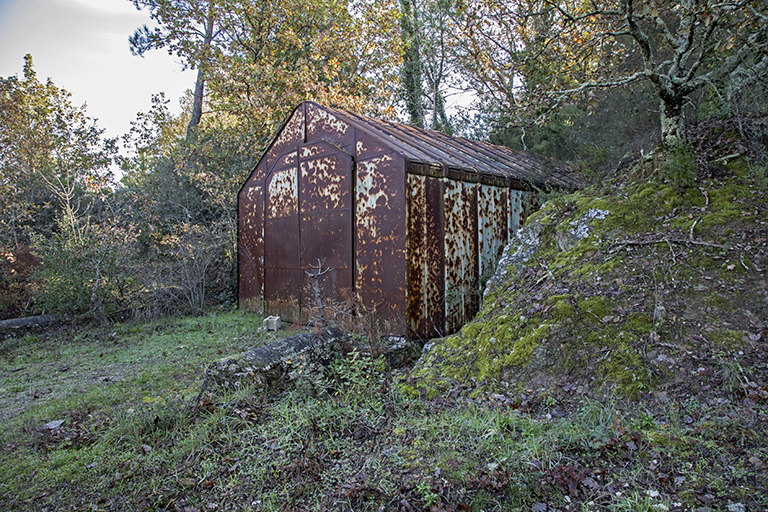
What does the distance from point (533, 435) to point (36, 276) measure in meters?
10.0

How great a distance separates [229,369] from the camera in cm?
447

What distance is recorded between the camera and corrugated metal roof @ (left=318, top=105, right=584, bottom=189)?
6.95 metres

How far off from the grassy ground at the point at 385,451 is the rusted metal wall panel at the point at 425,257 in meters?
1.74

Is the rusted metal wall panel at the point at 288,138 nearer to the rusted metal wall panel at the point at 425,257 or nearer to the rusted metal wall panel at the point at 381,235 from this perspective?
the rusted metal wall panel at the point at 381,235

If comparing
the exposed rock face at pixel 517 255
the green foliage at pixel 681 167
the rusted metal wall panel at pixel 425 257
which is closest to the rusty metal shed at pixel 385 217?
the rusted metal wall panel at pixel 425 257

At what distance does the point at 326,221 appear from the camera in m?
7.66

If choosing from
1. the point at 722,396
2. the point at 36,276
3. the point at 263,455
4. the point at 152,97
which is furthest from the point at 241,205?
the point at 152,97

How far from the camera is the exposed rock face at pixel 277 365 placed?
443cm

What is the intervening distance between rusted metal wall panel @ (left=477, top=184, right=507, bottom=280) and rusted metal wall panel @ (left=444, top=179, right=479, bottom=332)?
13 cm

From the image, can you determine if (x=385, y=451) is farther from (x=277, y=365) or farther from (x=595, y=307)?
(x=595, y=307)

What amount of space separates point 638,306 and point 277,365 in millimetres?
3829

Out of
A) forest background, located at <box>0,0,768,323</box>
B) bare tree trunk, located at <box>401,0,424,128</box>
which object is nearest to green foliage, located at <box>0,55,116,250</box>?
forest background, located at <box>0,0,768,323</box>

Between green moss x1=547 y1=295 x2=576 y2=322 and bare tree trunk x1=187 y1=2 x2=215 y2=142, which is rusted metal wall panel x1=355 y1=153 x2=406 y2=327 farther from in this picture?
bare tree trunk x1=187 y1=2 x2=215 y2=142

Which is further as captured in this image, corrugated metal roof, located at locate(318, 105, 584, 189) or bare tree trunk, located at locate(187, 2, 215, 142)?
bare tree trunk, located at locate(187, 2, 215, 142)
